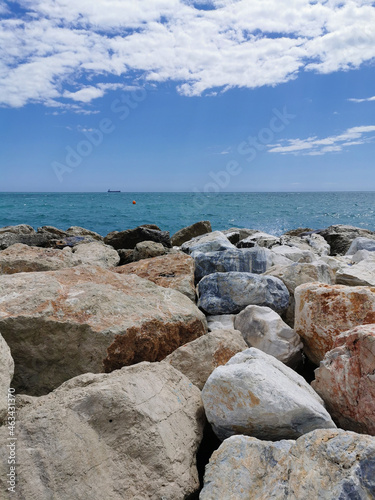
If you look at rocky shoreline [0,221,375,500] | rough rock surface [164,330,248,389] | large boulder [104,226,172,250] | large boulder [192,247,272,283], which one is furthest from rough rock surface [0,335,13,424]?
large boulder [104,226,172,250]

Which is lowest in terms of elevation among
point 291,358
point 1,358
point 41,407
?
point 291,358

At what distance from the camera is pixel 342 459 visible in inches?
67.1

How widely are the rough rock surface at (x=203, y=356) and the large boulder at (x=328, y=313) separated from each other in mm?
643

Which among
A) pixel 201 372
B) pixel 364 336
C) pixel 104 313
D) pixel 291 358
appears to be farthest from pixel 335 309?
pixel 104 313

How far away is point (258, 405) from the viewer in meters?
2.11

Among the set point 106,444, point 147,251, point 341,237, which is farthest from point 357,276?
point 341,237

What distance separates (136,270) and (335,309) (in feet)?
8.52

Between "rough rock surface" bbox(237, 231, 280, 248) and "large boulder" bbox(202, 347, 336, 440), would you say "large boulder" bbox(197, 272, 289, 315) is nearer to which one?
"large boulder" bbox(202, 347, 336, 440)

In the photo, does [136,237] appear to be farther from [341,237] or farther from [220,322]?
[341,237]

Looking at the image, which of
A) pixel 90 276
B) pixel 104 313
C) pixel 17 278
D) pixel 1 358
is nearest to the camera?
pixel 1 358

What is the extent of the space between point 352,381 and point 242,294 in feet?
5.98

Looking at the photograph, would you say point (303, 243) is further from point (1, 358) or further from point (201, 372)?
point (1, 358)

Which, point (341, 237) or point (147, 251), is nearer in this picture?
point (147, 251)

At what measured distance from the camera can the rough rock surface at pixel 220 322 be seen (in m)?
3.81
